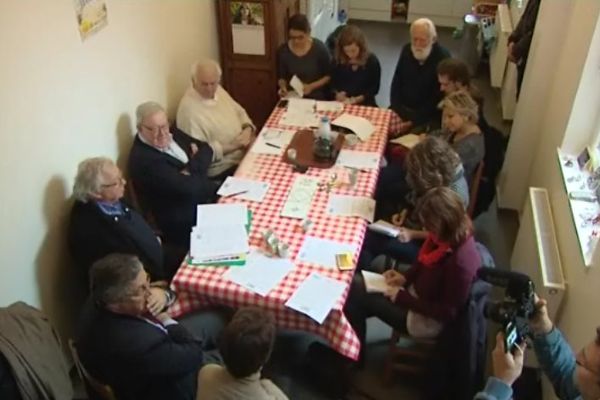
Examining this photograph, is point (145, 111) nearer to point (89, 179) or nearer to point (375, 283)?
point (89, 179)

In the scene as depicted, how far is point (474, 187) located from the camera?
3350mm

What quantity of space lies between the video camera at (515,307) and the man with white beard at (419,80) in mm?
2111

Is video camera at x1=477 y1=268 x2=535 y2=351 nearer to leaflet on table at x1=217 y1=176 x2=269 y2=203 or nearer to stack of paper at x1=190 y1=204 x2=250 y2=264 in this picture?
stack of paper at x1=190 y1=204 x2=250 y2=264

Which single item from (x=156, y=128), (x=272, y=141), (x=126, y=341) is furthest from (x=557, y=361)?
(x=156, y=128)

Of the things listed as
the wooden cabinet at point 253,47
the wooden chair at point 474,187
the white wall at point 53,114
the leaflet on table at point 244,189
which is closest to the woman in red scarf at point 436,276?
the leaflet on table at point 244,189

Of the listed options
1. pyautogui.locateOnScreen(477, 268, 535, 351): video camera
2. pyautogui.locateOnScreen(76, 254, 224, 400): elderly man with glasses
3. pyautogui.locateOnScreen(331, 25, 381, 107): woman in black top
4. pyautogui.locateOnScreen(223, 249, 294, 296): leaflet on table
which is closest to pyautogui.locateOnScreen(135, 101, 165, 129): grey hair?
pyautogui.locateOnScreen(223, 249, 294, 296): leaflet on table

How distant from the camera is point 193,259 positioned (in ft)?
8.32

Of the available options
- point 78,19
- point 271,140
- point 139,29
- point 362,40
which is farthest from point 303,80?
point 78,19

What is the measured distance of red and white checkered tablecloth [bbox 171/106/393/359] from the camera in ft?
7.84

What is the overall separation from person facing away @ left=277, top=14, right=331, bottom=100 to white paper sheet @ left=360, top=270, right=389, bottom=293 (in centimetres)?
178

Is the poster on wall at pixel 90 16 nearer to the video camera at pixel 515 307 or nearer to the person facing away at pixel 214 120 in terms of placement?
the person facing away at pixel 214 120

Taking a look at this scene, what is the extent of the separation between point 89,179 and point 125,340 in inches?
33.5

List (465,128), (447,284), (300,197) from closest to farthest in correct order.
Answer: (447,284)
(300,197)
(465,128)

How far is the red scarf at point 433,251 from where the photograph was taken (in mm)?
2395
